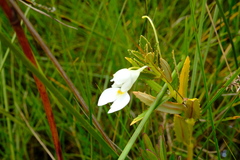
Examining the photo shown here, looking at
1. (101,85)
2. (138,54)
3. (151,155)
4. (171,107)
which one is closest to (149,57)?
(138,54)

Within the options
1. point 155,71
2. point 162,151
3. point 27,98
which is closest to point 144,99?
point 155,71

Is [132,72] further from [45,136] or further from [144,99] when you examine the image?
[45,136]

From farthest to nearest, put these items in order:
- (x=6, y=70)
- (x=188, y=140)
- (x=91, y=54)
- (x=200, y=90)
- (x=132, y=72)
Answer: (x=91, y=54)
(x=6, y=70)
(x=200, y=90)
(x=188, y=140)
(x=132, y=72)

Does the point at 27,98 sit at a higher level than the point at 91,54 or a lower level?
lower

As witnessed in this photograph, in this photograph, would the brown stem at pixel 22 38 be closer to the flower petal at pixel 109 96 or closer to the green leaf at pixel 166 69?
the flower petal at pixel 109 96

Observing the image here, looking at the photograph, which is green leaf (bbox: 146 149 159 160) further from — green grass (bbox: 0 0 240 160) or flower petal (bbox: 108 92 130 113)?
green grass (bbox: 0 0 240 160)

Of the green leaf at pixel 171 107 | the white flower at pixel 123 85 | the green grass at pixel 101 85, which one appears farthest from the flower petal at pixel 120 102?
the green grass at pixel 101 85

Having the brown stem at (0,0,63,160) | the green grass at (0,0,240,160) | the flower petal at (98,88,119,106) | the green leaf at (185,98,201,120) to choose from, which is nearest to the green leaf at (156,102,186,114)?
the green leaf at (185,98,201,120)

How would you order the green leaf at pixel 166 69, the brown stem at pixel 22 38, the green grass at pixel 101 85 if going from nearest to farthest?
the brown stem at pixel 22 38 < the green leaf at pixel 166 69 < the green grass at pixel 101 85
